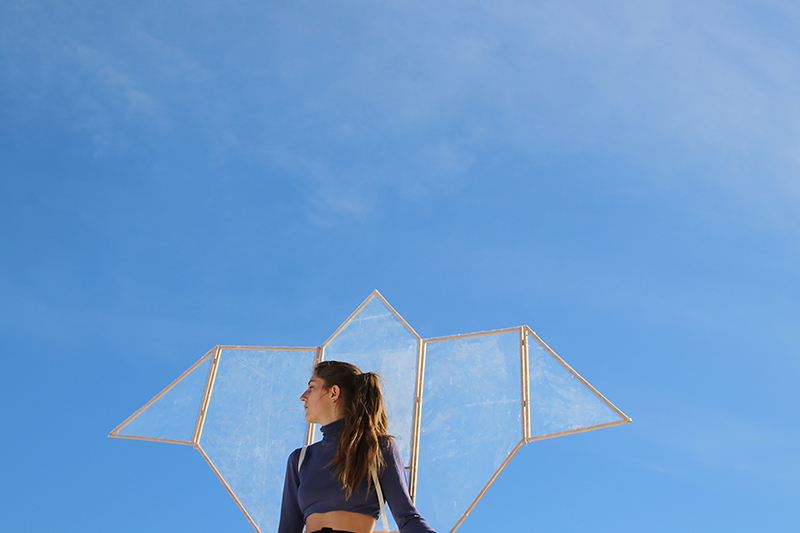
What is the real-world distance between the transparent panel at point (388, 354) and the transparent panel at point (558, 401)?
3.01 feet

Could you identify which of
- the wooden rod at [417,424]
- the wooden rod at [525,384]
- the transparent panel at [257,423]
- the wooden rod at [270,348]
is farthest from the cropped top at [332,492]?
the wooden rod at [270,348]

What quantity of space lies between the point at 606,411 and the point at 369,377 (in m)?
1.72

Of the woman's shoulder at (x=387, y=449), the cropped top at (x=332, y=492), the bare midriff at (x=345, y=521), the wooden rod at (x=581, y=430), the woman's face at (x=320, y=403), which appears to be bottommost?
the bare midriff at (x=345, y=521)

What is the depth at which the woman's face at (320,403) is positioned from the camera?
377 cm

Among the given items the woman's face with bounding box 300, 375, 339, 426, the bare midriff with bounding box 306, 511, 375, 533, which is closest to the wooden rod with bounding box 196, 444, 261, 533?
the woman's face with bounding box 300, 375, 339, 426

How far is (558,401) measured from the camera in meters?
4.67

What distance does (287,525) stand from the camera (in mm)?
3635

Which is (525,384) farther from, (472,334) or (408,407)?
(408,407)

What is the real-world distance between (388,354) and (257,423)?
1.22 metres

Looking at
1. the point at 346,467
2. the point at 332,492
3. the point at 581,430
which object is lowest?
the point at 332,492

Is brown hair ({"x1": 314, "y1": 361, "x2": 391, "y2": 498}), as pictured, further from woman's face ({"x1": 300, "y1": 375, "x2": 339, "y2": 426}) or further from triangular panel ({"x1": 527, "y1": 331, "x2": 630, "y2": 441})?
triangular panel ({"x1": 527, "y1": 331, "x2": 630, "y2": 441})

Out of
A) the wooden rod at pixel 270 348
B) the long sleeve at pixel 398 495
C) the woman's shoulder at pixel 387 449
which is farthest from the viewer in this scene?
the wooden rod at pixel 270 348

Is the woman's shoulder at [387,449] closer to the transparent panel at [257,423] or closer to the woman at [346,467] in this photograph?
the woman at [346,467]

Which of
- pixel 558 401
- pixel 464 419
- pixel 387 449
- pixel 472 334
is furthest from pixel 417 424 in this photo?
pixel 387 449
